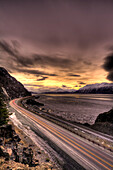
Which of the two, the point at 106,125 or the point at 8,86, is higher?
the point at 8,86

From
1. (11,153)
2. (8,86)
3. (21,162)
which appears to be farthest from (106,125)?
(8,86)

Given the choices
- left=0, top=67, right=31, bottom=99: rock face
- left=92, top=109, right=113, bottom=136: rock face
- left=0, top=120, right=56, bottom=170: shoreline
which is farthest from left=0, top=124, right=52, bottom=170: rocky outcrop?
left=0, top=67, right=31, bottom=99: rock face

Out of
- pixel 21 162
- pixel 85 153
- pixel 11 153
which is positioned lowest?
pixel 85 153

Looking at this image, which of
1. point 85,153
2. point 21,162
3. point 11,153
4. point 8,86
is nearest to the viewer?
point 21,162

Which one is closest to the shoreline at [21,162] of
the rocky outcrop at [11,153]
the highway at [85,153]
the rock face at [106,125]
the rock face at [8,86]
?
the rocky outcrop at [11,153]

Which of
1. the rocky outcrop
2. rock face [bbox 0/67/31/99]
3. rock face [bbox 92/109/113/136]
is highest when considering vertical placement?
rock face [bbox 0/67/31/99]

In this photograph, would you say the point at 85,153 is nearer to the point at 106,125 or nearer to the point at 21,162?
the point at 21,162

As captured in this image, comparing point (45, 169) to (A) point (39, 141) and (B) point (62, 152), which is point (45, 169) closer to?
(B) point (62, 152)

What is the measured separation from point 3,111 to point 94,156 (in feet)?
67.1

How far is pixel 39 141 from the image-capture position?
70.6 ft

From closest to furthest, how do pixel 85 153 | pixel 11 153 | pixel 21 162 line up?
pixel 21 162 < pixel 11 153 < pixel 85 153

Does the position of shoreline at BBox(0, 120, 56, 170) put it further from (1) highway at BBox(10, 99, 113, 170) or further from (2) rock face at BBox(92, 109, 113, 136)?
(2) rock face at BBox(92, 109, 113, 136)

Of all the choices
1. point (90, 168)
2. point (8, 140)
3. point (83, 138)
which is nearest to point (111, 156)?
point (90, 168)

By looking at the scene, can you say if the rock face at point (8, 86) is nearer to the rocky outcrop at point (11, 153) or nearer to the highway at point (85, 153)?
the rocky outcrop at point (11, 153)
